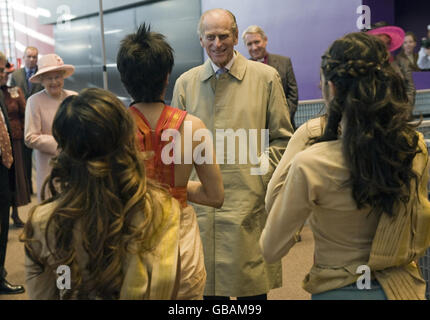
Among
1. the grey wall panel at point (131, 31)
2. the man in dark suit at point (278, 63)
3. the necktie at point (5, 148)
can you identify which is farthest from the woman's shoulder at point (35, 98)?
the grey wall panel at point (131, 31)

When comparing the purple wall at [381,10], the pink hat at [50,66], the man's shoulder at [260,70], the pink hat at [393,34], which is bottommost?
the man's shoulder at [260,70]

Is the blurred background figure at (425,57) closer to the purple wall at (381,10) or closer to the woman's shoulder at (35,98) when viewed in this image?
the purple wall at (381,10)

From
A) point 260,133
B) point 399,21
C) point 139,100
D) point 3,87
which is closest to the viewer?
point 139,100

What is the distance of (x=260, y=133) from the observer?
2.86m

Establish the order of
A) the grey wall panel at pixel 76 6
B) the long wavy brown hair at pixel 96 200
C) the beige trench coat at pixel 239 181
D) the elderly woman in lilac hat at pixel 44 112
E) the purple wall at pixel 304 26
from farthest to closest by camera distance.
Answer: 1. the grey wall panel at pixel 76 6
2. the purple wall at pixel 304 26
3. the elderly woman in lilac hat at pixel 44 112
4. the beige trench coat at pixel 239 181
5. the long wavy brown hair at pixel 96 200

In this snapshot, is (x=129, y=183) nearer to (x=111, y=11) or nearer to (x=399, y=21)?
(x=111, y=11)

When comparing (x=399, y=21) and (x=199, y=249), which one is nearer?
(x=199, y=249)

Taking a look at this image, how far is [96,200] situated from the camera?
1.38 m

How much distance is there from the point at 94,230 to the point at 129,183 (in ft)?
0.45

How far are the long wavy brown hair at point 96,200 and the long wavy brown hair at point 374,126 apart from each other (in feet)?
1.76

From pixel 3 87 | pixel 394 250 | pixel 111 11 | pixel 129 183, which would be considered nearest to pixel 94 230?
pixel 129 183

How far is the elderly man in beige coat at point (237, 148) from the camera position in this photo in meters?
2.83
